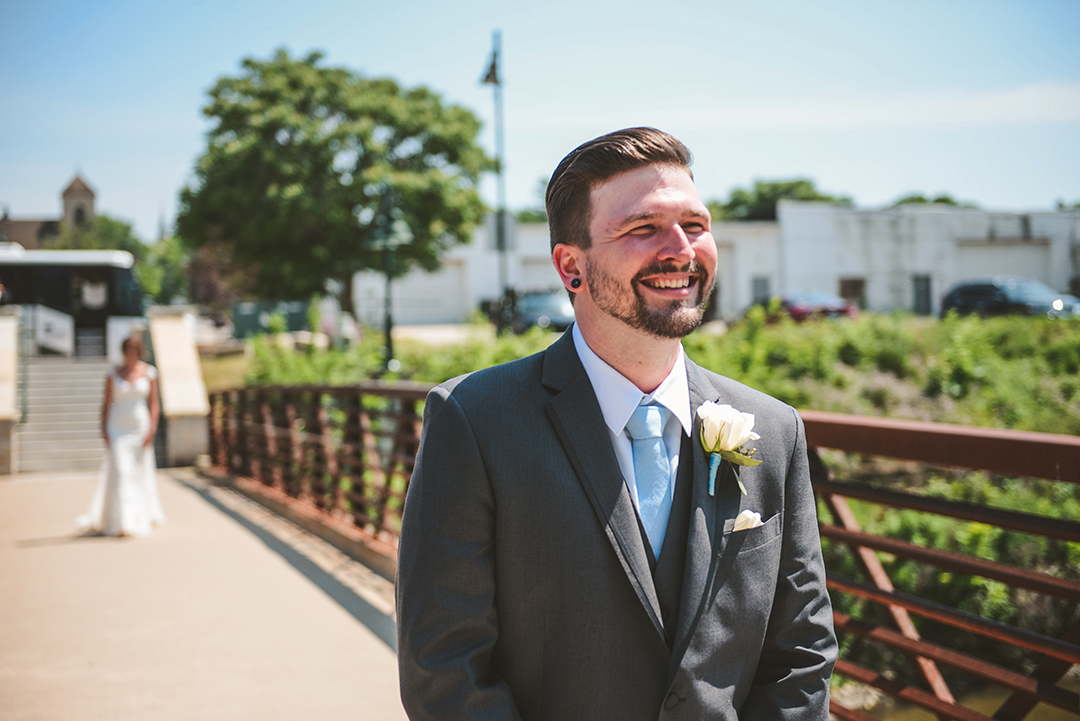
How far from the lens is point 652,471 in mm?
1693

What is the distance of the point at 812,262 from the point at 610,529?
4281cm

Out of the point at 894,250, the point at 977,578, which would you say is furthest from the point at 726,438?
the point at 894,250

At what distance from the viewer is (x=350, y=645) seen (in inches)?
195

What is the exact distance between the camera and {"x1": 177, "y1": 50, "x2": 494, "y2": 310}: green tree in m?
29.0

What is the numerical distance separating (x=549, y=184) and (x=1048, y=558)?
253 inches

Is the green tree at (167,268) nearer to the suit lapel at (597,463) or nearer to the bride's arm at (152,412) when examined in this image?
the bride's arm at (152,412)

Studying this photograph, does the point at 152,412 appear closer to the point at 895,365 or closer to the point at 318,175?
the point at 895,365

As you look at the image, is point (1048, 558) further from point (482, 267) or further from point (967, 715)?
point (482, 267)

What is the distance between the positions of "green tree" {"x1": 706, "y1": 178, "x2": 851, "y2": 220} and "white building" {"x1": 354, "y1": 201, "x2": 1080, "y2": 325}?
32437mm

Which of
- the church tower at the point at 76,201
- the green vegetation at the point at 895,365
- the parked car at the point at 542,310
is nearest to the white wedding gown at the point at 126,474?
the green vegetation at the point at 895,365

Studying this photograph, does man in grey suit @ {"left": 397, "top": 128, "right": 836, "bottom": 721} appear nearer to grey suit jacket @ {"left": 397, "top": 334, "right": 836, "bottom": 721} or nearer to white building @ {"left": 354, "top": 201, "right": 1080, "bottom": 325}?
grey suit jacket @ {"left": 397, "top": 334, "right": 836, "bottom": 721}

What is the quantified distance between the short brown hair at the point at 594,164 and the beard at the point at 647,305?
0.09m

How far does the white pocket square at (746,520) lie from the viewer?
1.65m

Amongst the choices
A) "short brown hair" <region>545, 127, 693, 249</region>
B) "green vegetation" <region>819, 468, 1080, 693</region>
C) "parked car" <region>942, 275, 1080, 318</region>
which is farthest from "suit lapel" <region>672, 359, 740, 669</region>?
"parked car" <region>942, 275, 1080, 318</region>
